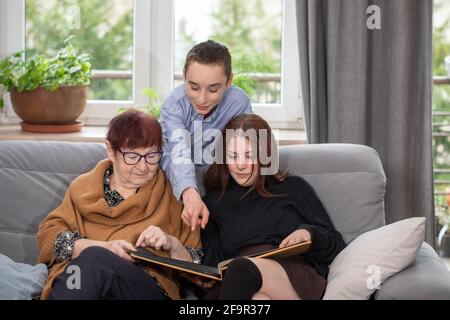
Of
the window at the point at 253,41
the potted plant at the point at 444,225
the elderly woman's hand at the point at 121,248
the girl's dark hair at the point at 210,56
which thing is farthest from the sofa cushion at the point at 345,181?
the potted plant at the point at 444,225

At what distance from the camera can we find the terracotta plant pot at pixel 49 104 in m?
3.62

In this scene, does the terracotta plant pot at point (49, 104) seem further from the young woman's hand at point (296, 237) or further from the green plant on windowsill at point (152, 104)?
the young woman's hand at point (296, 237)

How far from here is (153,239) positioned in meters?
2.44

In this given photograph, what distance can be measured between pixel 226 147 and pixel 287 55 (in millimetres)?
1250

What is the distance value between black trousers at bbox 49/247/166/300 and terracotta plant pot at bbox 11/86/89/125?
138 cm

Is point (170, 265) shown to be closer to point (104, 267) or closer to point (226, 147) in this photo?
point (104, 267)

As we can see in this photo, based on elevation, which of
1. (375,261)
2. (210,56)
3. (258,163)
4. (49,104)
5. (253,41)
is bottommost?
(375,261)

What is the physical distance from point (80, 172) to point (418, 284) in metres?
1.22

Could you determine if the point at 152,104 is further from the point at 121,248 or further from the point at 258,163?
the point at 121,248

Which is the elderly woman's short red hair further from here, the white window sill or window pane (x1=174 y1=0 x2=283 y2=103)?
window pane (x1=174 y1=0 x2=283 y2=103)

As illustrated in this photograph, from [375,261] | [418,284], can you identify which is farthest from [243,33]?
[418,284]

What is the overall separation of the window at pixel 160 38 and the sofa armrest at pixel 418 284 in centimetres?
159
